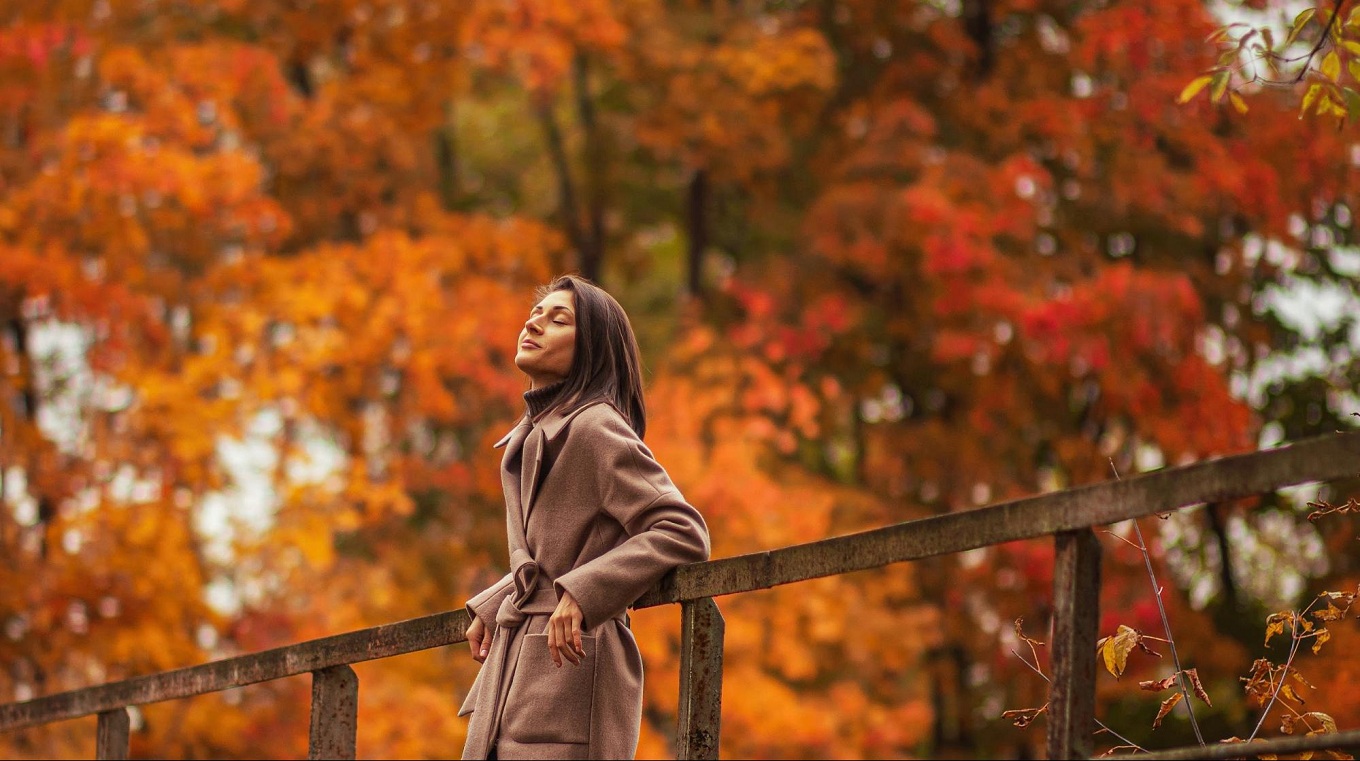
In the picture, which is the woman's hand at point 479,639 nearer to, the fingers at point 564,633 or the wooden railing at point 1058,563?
the wooden railing at point 1058,563

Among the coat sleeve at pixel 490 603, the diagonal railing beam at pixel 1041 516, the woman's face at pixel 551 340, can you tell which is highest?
A: the woman's face at pixel 551 340

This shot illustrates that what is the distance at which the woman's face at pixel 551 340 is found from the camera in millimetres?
2984

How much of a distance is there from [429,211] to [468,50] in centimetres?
115

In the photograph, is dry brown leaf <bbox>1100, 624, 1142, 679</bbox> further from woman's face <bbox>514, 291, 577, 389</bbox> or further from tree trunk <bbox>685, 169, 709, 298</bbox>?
tree trunk <bbox>685, 169, 709, 298</bbox>

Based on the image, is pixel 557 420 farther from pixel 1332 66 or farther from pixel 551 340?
pixel 1332 66

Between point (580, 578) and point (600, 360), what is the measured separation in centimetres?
51

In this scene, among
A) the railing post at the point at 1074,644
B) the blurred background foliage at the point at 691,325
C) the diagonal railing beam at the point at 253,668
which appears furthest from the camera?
the blurred background foliage at the point at 691,325

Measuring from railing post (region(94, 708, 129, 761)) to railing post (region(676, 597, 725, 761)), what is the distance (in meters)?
2.43

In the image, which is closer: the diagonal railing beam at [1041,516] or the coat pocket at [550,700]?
the diagonal railing beam at [1041,516]

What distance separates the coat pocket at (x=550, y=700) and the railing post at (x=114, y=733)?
7.28 ft

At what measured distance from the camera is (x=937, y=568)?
11031mm

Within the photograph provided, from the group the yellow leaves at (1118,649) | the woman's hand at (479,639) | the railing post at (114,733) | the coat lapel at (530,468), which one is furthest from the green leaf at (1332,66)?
the railing post at (114,733)

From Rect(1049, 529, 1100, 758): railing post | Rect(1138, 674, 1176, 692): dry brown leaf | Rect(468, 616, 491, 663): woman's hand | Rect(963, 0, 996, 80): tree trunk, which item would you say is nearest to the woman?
Rect(468, 616, 491, 663): woman's hand

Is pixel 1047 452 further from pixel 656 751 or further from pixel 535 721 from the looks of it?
pixel 535 721
